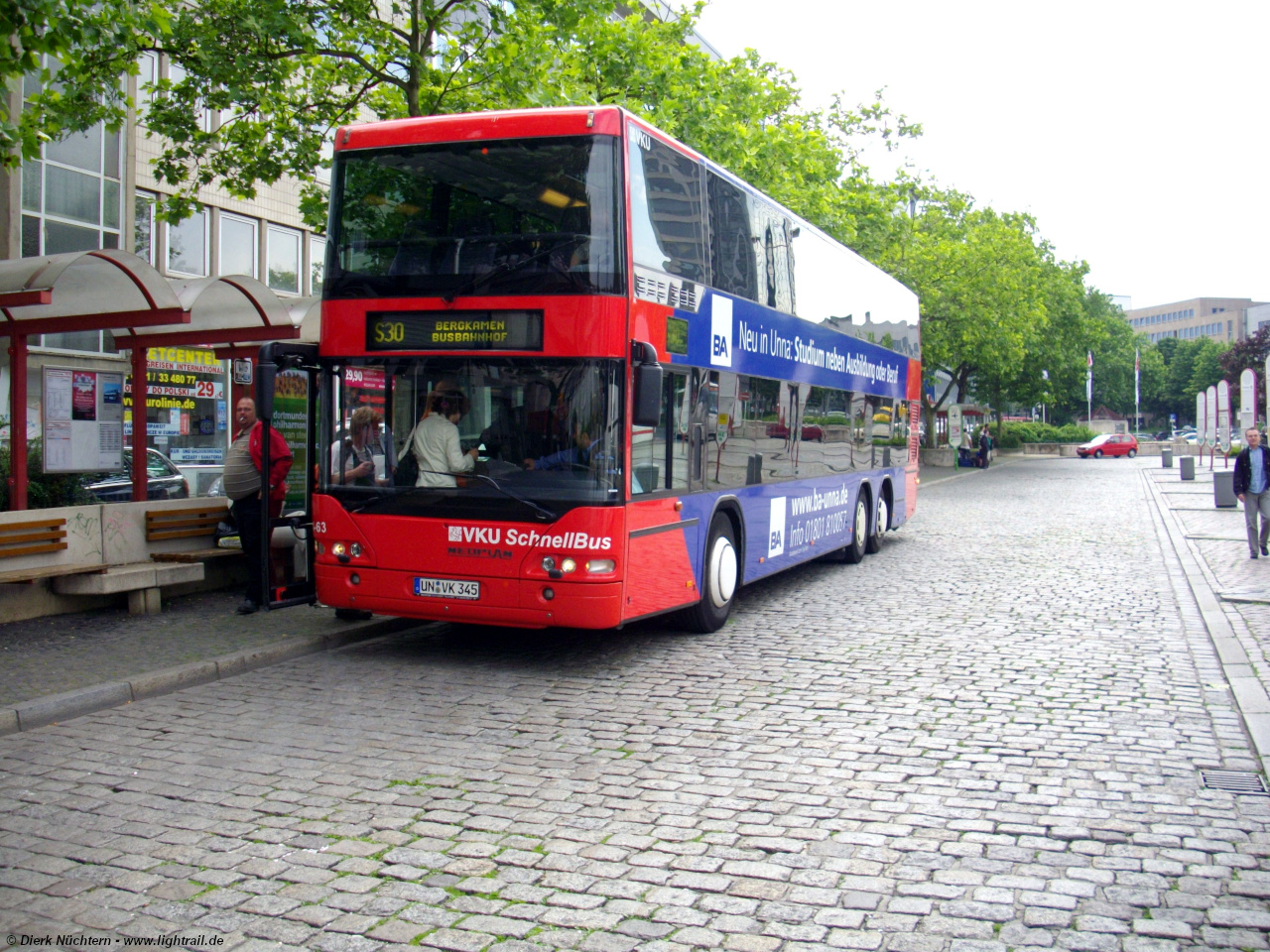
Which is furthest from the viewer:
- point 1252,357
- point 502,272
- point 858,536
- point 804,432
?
point 1252,357

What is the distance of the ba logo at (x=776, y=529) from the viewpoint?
11445 mm

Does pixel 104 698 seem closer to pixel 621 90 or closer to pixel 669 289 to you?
pixel 669 289

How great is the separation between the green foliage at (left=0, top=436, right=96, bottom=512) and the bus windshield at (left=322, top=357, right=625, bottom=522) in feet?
20.8

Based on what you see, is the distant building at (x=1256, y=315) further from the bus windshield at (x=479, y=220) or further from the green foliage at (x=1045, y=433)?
the bus windshield at (x=479, y=220)

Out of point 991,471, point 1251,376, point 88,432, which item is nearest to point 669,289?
Result: point 88,432

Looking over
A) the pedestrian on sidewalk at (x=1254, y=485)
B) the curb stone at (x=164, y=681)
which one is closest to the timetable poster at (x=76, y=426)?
the curb stone at (x=164, y=681)

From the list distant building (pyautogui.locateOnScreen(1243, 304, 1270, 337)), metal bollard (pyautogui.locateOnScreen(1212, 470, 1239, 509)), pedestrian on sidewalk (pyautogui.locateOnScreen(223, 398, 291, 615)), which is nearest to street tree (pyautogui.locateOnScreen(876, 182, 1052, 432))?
metal bollard (pyautogui.locateOnScreen(1212, 470, 1239, 509))

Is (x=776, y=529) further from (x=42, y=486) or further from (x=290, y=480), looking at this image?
(x=42, y=486)

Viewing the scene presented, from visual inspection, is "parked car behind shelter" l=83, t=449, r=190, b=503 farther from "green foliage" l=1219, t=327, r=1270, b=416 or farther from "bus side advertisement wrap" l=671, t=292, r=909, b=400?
"green foliage" l=1219, t=327, r=1270, b=416

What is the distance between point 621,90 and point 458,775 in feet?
44.9

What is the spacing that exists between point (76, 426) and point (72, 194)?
679cm

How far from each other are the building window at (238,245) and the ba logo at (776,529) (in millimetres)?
14665

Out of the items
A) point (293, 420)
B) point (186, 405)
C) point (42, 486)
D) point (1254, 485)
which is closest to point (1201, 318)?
point (1254, 485)

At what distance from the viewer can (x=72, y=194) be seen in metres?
18.4
